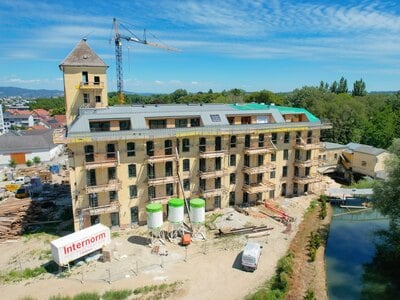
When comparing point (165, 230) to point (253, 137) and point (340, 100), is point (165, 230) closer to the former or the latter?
point (253, 137)

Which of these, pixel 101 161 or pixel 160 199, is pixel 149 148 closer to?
pixel 101 161

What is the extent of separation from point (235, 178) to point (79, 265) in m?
25.4

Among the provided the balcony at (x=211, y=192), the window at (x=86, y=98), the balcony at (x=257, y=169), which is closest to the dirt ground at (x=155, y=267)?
the balcony at (x=211, y=192)

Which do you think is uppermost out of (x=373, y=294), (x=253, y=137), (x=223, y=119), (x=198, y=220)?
(x=223, y=119)

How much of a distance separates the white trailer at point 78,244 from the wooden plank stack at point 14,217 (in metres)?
12.6

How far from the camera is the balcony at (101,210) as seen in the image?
37594mm

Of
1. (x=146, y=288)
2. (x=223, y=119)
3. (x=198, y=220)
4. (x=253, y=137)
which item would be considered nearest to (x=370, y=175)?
(x=253, y=137)

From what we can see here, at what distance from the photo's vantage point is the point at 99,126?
39.6m

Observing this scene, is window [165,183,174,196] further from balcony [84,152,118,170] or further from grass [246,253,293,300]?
grass [246,253,293,300]

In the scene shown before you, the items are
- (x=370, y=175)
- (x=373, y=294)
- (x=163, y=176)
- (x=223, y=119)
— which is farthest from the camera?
(x=370, y=175)

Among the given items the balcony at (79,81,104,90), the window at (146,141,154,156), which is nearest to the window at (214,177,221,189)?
the window at (146,141,154,156)

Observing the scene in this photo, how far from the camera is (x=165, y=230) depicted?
132 feet

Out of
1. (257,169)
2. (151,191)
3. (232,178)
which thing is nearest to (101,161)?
(151,191)

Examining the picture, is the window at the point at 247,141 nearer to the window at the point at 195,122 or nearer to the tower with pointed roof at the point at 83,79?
the window at the point at 195,122
